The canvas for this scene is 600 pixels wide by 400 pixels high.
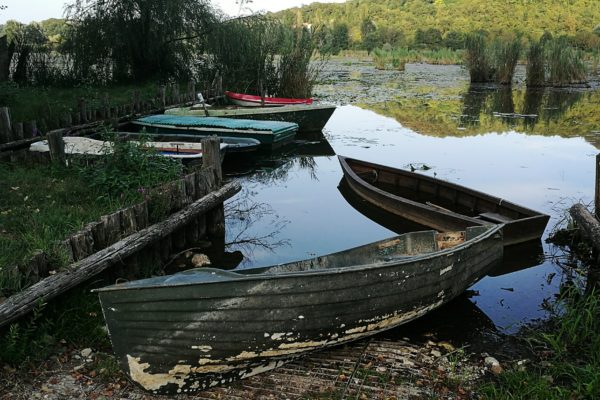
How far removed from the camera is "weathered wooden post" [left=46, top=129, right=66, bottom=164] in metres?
7.88

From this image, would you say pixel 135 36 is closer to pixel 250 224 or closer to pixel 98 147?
pixel 98 147

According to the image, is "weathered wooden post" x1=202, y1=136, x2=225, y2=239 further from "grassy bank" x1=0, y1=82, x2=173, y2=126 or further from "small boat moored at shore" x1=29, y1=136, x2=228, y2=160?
"grassy bank" x1=0, y1=82, x2=173, y2=126

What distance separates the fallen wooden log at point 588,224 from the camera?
6.29 m

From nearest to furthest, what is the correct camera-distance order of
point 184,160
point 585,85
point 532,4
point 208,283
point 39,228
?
point 208,283 < point 39,228 < point 184,160 < point 585,85 < point 532,4

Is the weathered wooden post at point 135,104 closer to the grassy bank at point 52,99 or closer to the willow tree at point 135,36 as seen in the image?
the grassy bank at point 52,99

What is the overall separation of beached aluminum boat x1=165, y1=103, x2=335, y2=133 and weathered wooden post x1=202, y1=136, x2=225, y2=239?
23.0ft

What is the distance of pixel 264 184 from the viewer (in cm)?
1180

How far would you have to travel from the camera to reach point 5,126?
9.13 metres

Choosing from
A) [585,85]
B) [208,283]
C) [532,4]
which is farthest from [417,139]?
[532,4]

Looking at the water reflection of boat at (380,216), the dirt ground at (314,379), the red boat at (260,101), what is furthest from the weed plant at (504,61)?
the dirt ground at (314,379)

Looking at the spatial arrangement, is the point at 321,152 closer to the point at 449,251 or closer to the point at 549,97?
the point at 449,251

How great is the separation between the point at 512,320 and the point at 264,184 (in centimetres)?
683

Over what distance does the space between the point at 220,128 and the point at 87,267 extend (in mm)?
8411

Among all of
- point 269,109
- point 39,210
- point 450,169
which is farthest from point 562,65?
point 39,210
